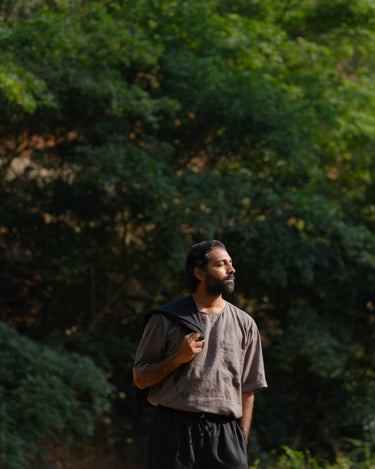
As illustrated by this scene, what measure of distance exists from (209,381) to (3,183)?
783 cm

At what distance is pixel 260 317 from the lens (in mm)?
12602

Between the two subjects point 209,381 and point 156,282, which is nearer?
point 209,381

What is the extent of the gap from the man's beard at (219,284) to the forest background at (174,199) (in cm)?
493

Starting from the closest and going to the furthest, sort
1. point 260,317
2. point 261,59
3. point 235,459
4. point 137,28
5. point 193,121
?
point 235,459 < point 137,28 < point 193,121 < point 261,59 < point 260,317

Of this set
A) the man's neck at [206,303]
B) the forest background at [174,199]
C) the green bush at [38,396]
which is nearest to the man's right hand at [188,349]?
the man's neck at [206,303]

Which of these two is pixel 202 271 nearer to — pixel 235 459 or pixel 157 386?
pixel 157 386

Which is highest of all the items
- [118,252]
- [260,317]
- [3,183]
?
[3,183]

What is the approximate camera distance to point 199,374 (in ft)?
10.2

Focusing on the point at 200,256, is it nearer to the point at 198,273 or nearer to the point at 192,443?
the point at 198,273

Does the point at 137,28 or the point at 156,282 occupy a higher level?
the point at 137,28

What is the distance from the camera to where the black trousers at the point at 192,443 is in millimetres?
3055

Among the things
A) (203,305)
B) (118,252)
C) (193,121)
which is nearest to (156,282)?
(118,252)

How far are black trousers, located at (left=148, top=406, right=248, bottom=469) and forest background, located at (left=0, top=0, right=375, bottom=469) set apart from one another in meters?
5.16

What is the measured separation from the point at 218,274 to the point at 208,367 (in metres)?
0.44
